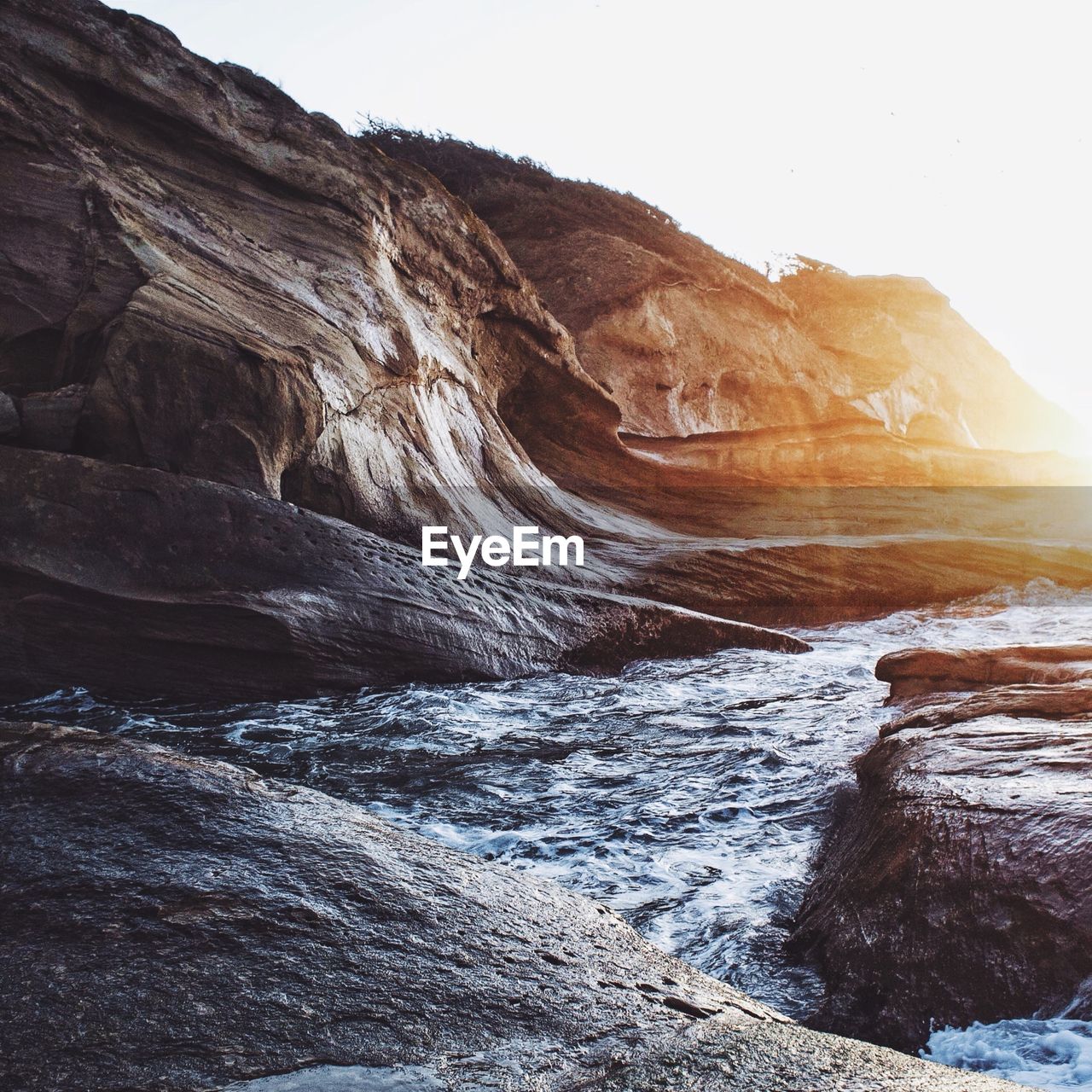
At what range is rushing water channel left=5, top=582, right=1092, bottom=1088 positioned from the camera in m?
2.89

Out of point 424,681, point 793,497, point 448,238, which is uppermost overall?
point 448,238

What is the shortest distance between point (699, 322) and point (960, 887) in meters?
16.6

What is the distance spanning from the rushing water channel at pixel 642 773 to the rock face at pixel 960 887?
11 centimetres

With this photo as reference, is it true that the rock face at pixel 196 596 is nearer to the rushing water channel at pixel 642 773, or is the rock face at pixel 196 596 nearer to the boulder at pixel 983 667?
the rushing water channel at pixel 642 773

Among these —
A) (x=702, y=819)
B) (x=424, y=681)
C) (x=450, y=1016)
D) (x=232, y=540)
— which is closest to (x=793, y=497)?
(x=424, y=681)

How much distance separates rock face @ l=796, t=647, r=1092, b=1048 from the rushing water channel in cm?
11

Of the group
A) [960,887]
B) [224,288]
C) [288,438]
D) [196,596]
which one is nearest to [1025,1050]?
[960,887]

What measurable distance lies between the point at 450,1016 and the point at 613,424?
11878 mm

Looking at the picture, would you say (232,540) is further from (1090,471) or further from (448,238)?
(1090,471)

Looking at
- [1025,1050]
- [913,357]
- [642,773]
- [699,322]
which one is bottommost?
[642,773]

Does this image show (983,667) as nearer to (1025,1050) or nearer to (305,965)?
(1025,1050)

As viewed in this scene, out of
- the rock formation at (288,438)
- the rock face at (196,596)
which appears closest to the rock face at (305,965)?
the rock face at (196,596)

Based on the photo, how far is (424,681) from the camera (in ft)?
21.6

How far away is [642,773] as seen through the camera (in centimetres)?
457
